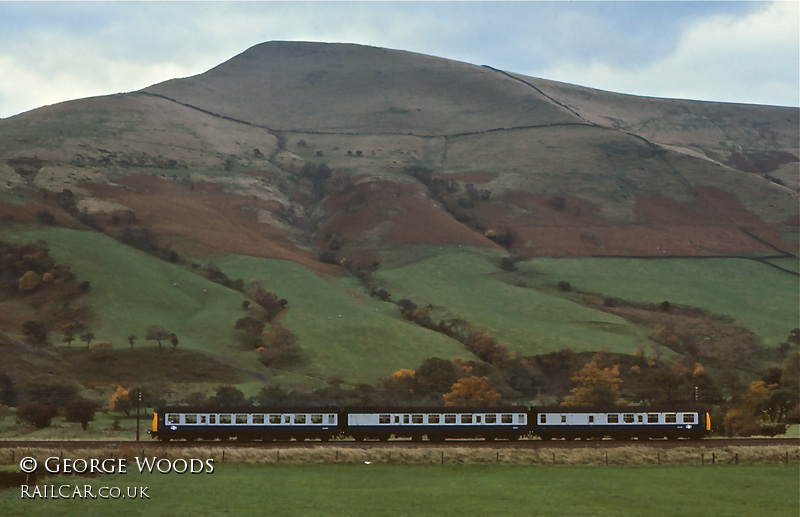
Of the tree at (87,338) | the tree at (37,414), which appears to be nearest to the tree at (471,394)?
the tree at (37,414)

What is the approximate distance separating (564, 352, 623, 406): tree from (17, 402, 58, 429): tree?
2508 inches

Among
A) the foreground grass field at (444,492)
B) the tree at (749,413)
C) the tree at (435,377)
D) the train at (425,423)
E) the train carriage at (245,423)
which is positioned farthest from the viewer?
the tree at (435,377)

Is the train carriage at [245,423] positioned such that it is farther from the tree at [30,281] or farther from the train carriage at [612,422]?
the tree at [30,281]

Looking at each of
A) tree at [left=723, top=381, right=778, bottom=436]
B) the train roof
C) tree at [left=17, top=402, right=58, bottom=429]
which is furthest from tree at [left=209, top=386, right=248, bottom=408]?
tree at [left=723, top=381, right=778, bottom=436]

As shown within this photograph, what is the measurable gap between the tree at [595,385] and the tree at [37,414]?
209 feet

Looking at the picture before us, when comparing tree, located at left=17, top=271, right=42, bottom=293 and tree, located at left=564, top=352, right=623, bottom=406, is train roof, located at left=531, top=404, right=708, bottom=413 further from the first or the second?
tree, located at left=17, top=271, right=42, bottom=293

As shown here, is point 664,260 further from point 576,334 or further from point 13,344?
point 13,344

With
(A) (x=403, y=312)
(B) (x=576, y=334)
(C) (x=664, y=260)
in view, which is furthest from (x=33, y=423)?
(C) (x=664, y=260)

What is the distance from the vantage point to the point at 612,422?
63.9m

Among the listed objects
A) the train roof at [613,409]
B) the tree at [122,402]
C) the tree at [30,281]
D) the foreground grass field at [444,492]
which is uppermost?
the tree at [30,281]

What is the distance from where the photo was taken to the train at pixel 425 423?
62.0m

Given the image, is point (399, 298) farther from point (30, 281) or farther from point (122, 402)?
point (122, 402)

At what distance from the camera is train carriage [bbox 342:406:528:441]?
63031 millimetres

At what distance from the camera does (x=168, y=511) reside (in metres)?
36.1
